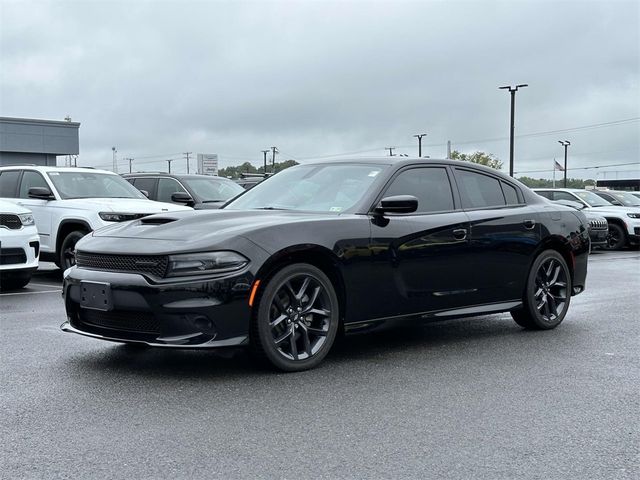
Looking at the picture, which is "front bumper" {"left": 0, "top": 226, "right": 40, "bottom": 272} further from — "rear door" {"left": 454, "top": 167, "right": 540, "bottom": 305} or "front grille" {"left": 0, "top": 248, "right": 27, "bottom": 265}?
"rear door" {"left": 454, "top": 167, "right": 540, "bottom": 305}

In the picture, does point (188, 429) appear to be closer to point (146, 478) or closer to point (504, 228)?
point (146, 478)

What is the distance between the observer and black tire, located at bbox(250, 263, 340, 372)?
532 cm

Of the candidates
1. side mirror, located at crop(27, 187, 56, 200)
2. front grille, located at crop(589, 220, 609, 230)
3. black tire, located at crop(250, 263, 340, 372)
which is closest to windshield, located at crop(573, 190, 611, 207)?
front grille, located at crop(589, 220, 609, 230)

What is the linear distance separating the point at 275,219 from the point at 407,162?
4.91ft

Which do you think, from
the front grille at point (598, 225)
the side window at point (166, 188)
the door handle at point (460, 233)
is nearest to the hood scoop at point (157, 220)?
the door handle at point (460, 233)

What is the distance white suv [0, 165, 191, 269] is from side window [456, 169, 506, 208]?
601 centimetres

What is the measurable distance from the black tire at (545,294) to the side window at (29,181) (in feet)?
27.3

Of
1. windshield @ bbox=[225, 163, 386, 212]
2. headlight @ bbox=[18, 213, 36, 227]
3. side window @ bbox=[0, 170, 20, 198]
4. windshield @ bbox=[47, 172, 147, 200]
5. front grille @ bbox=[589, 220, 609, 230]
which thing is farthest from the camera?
front grille @ bbox=[589, 220, 609, 230]

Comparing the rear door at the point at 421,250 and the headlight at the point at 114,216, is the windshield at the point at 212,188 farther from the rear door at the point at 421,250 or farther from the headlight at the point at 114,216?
the rear door at the point at 421,250

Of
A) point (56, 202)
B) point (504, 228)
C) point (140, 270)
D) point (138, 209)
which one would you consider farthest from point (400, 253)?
point (56, 202)

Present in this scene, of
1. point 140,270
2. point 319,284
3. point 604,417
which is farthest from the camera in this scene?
point 319,284

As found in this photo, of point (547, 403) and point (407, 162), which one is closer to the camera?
point (547, 403)

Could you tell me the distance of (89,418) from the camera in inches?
173

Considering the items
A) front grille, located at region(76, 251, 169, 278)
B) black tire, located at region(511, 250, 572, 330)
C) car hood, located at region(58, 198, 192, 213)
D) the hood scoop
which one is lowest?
black tire, located at region(511, 250, 572, 330)
